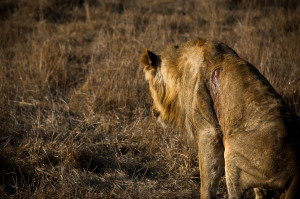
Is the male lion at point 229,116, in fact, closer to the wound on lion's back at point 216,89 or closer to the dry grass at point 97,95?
the wound on lion's back at point 216,89

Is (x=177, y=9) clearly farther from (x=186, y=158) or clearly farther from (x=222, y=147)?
(x=222, y=147)

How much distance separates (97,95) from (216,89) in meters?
2.67

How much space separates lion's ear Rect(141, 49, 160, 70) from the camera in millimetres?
3338

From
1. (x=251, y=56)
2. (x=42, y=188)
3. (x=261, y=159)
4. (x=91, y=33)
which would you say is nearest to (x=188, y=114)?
(x=261, y=159)

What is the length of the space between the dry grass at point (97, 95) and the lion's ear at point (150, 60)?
106cm

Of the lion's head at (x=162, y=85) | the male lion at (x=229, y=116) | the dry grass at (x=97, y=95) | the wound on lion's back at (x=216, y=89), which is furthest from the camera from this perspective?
the dry grass at (x=97, y=95)

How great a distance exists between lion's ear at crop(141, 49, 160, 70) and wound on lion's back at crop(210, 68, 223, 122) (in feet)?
3.15

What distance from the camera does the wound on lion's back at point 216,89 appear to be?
247 centimetres

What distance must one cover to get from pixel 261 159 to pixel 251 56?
384 cm

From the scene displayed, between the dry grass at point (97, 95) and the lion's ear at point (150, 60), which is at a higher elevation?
the lion's ear at point (150, 60)

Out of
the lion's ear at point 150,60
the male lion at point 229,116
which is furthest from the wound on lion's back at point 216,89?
the lion's ear at point 150,60

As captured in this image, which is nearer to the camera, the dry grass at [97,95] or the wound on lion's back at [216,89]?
the wound on lion's back at [216,89]

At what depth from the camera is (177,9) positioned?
909 cm

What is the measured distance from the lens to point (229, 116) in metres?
2.28
